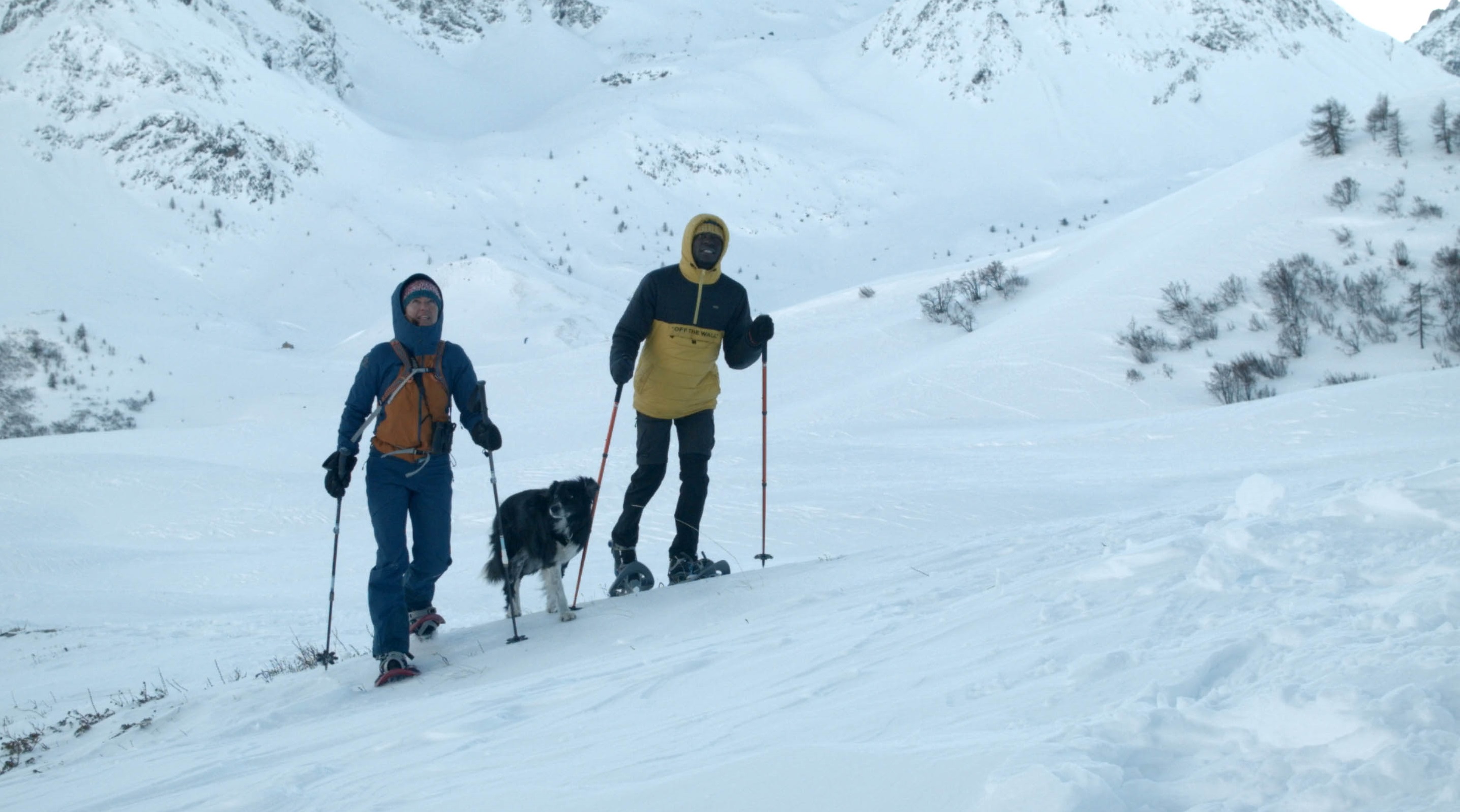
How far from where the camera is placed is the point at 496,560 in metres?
5.59

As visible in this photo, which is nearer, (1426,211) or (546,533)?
(546,533)

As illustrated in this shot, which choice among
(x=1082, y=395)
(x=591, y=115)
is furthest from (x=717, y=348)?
(x=591, y=115)

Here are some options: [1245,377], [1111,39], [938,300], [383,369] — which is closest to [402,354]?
[383,369]

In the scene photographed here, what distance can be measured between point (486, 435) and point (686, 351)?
1.35 metres

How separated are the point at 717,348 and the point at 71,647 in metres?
5.61

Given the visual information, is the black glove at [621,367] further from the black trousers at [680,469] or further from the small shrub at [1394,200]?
the small shrub at [1394,200]

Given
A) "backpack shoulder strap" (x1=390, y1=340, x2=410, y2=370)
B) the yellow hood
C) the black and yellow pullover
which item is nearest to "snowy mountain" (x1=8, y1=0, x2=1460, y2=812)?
the black and yellow pullover

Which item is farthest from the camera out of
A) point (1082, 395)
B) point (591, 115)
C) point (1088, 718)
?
point (591, 115)

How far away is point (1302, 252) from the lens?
16250mm

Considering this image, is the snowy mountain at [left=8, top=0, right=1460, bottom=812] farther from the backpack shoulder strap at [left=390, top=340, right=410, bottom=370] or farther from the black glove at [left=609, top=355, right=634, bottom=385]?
the backpack shoulder strap at [left=390, top=340, right=410, bottom=370]

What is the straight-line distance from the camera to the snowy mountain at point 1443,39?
53.7m

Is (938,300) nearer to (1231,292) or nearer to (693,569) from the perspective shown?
(1231,292)

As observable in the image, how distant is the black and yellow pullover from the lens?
227 inches

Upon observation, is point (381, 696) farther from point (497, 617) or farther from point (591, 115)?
point (591, 115)
